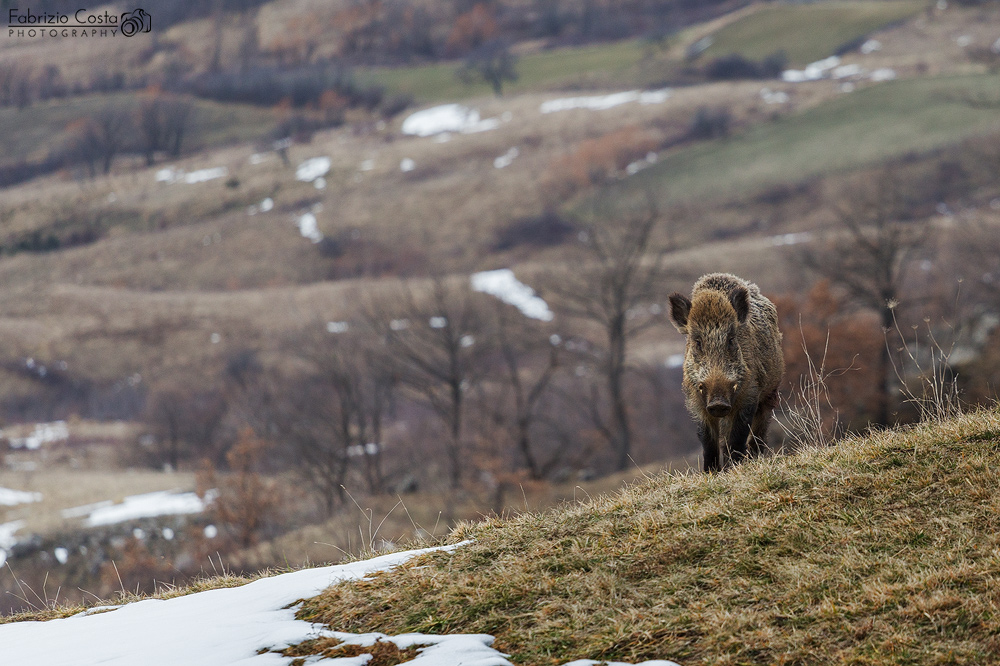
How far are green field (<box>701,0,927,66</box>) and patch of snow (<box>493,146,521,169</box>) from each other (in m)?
50.2

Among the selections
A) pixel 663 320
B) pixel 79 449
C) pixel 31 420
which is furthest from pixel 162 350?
pixel 663 320

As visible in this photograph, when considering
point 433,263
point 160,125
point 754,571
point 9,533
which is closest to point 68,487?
point 9,533

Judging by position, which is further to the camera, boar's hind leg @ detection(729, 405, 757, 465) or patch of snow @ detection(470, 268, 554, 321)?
patch of snow @ detection(470, 268, 554, 321)

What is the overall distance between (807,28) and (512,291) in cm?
10924

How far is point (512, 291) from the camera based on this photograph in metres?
92.6

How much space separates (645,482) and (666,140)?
126138mm

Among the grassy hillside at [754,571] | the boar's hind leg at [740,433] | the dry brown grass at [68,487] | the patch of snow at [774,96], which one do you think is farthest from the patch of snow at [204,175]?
the grassy hillside at [754,571]

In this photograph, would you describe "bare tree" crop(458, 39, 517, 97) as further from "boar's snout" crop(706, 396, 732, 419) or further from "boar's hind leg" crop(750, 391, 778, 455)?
"boar's snout" crop(706, 396, 732, 419)

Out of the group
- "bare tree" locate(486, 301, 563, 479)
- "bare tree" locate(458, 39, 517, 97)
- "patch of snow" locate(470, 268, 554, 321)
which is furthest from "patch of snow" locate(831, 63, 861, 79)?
"bare tree" locate(486, 301, 563, 479)

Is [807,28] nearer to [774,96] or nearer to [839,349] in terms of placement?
[774,96]

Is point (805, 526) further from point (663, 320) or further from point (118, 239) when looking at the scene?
point (118, 239)

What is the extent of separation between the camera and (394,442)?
64.2 m

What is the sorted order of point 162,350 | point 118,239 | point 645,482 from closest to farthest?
point 645,482
point 162,350
point 118,239

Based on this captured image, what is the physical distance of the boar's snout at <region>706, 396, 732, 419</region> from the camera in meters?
8.30
